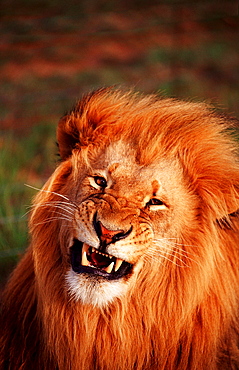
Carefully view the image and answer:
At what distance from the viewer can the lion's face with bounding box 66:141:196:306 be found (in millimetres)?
1661

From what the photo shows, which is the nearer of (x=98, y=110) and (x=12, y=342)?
(x=98, y=110)

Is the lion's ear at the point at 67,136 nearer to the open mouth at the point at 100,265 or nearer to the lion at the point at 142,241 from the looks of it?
the lion at the point at 142,241

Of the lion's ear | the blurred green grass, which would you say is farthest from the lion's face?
the blurred green grass

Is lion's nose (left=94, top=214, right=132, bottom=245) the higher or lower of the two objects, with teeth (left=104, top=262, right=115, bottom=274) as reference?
higher

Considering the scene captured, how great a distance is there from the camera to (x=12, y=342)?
2.06m

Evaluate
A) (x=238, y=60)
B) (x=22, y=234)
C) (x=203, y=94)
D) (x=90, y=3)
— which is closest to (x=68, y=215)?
(x=22, y=234)

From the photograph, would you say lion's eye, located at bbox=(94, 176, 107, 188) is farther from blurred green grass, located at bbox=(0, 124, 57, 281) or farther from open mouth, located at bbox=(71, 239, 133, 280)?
blurred green grass, located at bbox=(0, 124, 57, 281)

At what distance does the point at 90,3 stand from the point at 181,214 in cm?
602

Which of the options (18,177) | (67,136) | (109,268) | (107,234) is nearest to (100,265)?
(109,268)

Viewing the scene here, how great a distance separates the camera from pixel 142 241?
1.68 meters

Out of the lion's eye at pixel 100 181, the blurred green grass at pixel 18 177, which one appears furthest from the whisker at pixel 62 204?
the blurred green grass at pixel 18 177

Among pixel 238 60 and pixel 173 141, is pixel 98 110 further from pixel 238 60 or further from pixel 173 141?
pixel 238 60

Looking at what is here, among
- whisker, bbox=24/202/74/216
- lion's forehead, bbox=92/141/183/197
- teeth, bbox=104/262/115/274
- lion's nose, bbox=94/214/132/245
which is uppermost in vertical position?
lion's forehead, bbox=92/141/183/197

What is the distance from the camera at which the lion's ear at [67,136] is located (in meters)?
1.91
